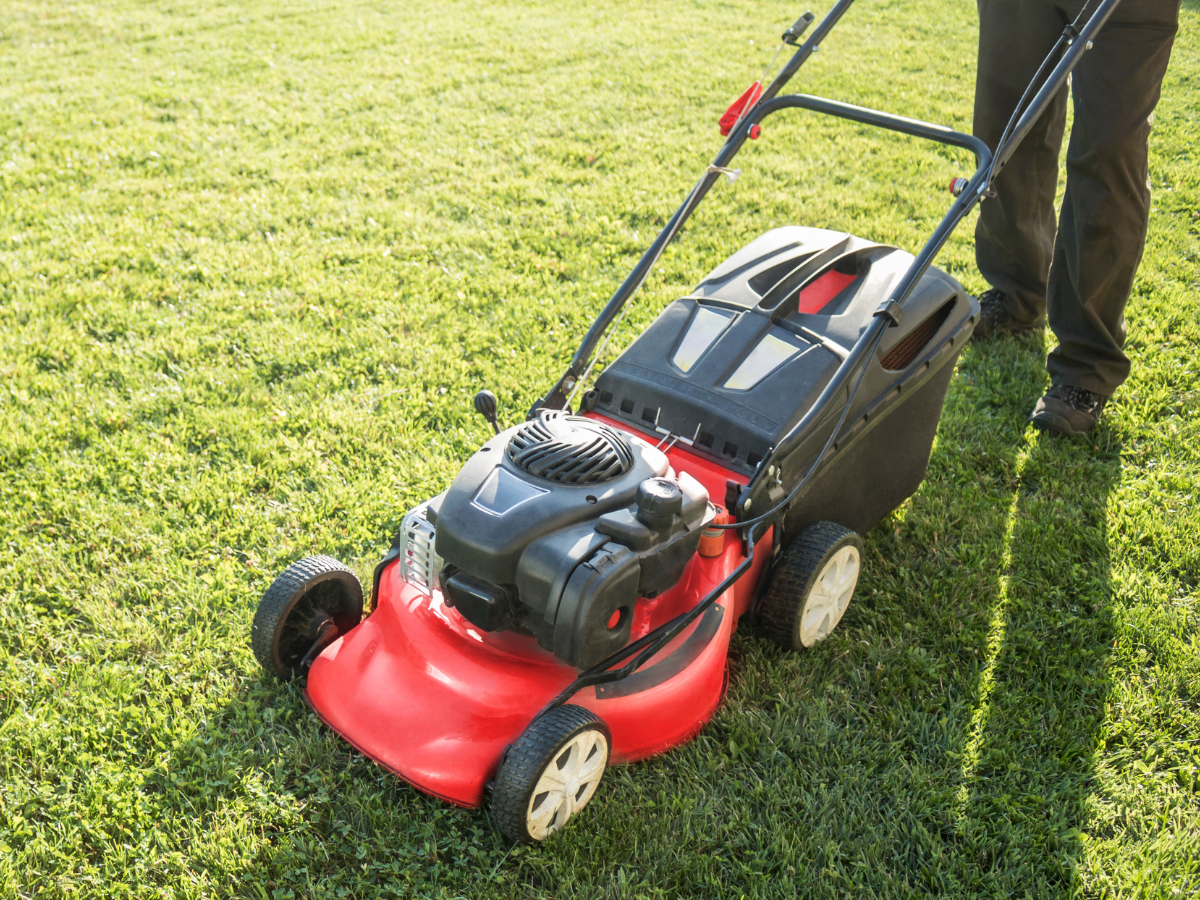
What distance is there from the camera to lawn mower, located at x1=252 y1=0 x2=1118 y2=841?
1879 millimetres

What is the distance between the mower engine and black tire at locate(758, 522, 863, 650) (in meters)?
0.40

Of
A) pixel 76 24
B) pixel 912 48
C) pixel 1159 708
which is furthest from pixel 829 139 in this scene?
pixel 76 24

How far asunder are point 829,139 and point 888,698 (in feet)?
14.1

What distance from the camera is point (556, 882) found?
1942 mm

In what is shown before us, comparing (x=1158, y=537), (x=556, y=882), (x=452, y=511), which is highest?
(x=452, y=511)

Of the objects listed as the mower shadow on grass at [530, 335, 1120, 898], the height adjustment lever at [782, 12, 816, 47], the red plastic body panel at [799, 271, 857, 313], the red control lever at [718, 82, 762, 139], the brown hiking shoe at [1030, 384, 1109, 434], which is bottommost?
the mower shadow on grass at [530, 335, 1120, 898]

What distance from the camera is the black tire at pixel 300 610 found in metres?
2.22

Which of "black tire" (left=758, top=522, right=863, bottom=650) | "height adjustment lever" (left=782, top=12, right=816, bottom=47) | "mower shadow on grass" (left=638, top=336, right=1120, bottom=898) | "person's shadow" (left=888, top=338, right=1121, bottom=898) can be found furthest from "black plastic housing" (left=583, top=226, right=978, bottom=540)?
"height adjustment lever" (left=782, top=12, right=816, bottom=47)

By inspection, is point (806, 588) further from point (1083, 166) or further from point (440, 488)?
point (1083, 166)

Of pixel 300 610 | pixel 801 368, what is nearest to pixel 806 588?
pixel 801 368

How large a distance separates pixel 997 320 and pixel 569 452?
8.04 ft

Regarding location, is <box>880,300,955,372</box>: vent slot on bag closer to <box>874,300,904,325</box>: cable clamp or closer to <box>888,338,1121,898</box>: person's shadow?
<box>874,300,904,325</box>: cable clamp

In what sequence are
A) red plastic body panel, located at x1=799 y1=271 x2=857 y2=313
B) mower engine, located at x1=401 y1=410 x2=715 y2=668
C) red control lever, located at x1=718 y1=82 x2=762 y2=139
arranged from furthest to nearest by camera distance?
red control lever, located at x1=718 y1=82 x2=762 y2=139 → red plastic body panel, located at x1=799 y1=271 x2=857 y2=313 → mower engine, located at x1=401 y1=410 x2=715 y2=668

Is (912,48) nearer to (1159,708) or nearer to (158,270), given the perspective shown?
(158,270)
